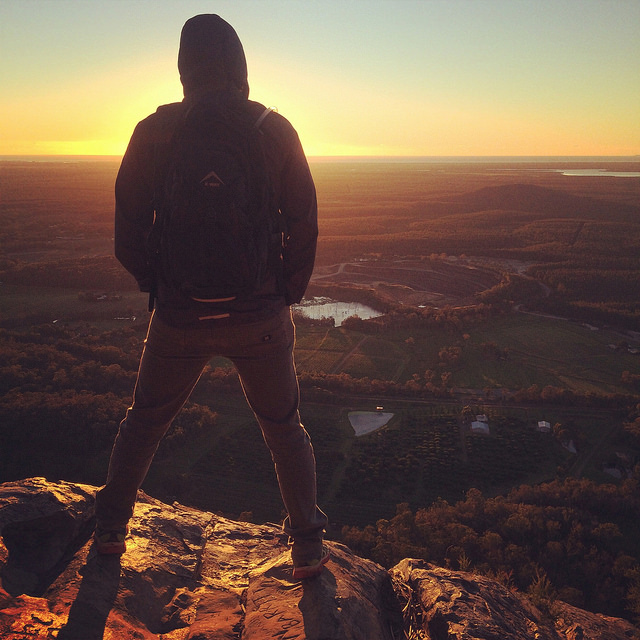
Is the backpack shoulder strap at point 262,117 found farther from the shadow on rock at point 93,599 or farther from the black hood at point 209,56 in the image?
the shadow on rock at point 93,599

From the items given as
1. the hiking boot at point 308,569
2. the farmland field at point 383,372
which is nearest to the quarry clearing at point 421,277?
the farmland field at point 383,372

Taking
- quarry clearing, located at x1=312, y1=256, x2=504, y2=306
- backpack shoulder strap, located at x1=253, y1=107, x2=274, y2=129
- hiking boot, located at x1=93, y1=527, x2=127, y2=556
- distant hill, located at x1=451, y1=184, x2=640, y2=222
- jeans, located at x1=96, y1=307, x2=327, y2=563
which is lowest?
quarry clearing, located at x1=312, y1=256, x2=504, y2=306

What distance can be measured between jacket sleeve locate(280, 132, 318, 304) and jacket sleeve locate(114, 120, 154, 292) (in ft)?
2.16

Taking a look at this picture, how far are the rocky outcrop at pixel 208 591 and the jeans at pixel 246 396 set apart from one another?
30cm

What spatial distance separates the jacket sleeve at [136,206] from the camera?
2.45 meters

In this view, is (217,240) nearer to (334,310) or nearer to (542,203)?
(334,310)

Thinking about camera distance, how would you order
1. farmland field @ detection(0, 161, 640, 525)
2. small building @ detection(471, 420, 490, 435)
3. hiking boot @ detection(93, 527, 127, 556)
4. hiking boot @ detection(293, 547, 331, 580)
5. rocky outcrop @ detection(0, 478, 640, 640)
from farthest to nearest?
small building @ detection(471, 420, 490, 435) < farmland field @ detection(0, 161, 640, 525) < hiking boot @ detection(93, 527, 127, 556) < hiking boot @ detection(293, 547, 331, 580) < rocky outcrop @ detection(0, 478, 640, 640)

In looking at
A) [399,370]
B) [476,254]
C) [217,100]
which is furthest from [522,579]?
[476,254]

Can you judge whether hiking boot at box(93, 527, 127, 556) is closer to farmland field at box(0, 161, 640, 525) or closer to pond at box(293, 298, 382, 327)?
farmland field at box(0, 161, 640, 525)

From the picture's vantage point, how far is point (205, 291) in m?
2.27

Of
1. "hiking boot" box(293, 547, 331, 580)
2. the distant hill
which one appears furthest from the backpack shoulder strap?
the distant hill

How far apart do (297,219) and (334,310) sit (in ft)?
160

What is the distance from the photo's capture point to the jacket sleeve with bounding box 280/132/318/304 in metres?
2.42

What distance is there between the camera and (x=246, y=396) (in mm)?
2684
